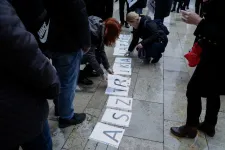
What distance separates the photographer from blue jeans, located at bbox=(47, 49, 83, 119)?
219 centimetres

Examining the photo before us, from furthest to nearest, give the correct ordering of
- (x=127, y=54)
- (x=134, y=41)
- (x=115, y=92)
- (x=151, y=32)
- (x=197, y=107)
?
(x=127, y=54), (x=134, y=41), (x=151, y=32), (x=115, y=92), (x=197, y=107)

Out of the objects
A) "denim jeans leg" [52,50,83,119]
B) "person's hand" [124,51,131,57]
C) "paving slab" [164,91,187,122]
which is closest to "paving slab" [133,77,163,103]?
"paving slab" [164,91,187,122]

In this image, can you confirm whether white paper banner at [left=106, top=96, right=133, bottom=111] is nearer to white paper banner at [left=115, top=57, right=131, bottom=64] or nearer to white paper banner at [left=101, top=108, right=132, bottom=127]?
white paper banner at [left=101, top=108, right=132, bottom=127]

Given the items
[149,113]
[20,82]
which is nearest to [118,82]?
[149,113]

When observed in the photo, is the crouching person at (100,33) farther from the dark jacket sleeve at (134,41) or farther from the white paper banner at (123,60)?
the dark jacket sleeve at (134,41)

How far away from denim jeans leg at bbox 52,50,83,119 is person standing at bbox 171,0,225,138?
1.05 meters

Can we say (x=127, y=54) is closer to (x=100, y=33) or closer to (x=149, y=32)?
(x=149, y=32)

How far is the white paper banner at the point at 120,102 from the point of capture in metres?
3.08

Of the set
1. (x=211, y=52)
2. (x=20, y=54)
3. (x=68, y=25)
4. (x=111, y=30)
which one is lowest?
(x=111, y=30)

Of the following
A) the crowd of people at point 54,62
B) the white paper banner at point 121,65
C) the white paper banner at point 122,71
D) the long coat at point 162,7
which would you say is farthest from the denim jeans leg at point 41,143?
the long coat at point 162,7

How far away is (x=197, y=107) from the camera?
237 cm

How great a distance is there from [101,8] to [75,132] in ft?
9.33

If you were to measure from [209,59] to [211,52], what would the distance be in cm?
6

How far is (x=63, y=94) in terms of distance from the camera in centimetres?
238
